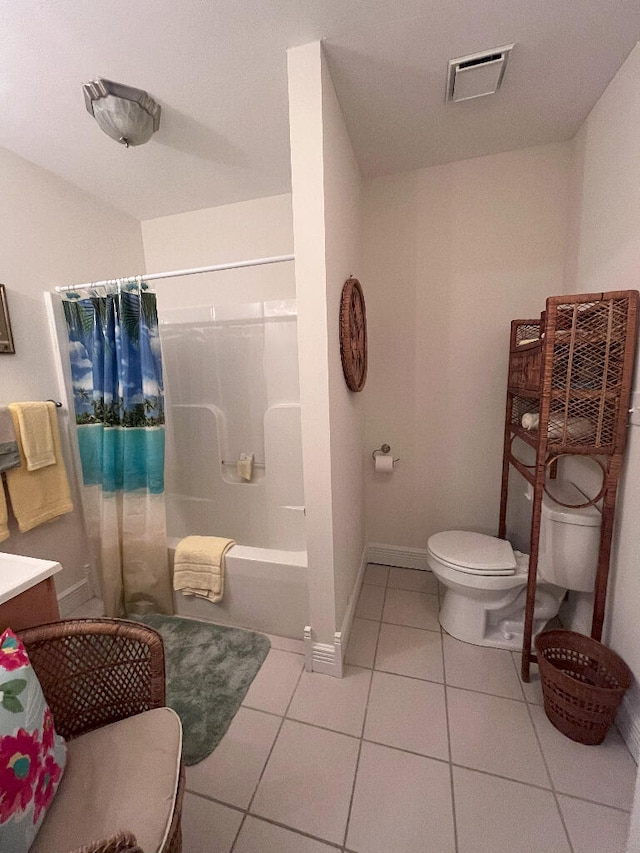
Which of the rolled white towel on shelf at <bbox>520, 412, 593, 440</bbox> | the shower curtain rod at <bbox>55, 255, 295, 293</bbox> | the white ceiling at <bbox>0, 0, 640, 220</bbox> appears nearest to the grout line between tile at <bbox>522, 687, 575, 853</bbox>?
the rolled white towel on shelf at <bbox>520, 412, 593, 440</bbox>

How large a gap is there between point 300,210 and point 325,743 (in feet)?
6.13

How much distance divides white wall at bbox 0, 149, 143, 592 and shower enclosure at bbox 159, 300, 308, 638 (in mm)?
506

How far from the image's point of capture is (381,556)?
223 centimetres

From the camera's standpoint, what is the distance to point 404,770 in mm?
1099

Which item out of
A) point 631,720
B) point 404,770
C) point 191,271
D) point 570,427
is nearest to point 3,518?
point 191,271

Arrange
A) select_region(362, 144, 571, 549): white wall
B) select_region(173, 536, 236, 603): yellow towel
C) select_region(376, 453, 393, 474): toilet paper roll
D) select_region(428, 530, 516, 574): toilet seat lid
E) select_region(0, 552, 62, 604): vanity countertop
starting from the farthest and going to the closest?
select_region(376, 453, 393, 474): toilet paper roll < select_region(362, 144, 571, 549): white wall < select_region(173, 536, 236, 603): yellow towel < select_region(428, 530, 516, 574): toilet seat lid < select_region(0, 552, 62, 604): vanity countertop

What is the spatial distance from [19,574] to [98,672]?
0.34 meters

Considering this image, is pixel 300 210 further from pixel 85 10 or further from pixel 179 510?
pixel 179 510

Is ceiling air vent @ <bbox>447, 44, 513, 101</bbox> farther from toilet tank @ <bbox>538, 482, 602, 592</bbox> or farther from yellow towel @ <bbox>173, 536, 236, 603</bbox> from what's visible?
yellow towel @ <bbox>173, 536, 236, 603</bbox>

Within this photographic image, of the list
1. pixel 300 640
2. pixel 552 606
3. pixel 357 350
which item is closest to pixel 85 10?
pixel 357 350

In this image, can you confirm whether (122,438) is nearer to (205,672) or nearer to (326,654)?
(205,672)

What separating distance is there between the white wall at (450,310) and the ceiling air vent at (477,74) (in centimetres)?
47

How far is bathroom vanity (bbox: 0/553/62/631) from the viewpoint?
85cm

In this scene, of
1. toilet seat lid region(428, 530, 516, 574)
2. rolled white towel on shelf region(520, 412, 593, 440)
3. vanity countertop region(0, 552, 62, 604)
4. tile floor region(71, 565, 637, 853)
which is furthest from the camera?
toilet seat lid region(428, 530, 516, 574)
